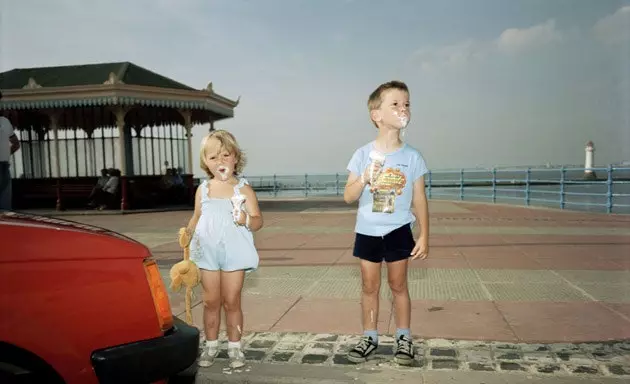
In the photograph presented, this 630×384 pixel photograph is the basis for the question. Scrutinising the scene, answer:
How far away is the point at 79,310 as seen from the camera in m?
1.72

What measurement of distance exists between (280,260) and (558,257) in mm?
3729

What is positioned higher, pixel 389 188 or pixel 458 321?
pixel 389 188

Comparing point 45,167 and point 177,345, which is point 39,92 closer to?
point 45,167

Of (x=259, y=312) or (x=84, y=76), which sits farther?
(x=84, y=76)

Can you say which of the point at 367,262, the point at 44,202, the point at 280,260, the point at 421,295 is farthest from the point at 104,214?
the point at 367,262

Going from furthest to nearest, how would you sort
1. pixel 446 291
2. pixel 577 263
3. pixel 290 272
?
1. pixel 577 263
2. pixel 290 272
3. pixel 446 291

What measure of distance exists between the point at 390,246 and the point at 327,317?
133cm

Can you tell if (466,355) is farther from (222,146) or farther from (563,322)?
(222,146)

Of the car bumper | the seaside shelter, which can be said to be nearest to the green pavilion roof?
the seaside shelter

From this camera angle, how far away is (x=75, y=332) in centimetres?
171

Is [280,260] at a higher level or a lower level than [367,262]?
lower

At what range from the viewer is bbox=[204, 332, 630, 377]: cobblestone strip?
3027 millimetres

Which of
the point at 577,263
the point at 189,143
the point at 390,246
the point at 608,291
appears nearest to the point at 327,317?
the point at 390,246

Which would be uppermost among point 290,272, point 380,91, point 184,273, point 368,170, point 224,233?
point 380,91
